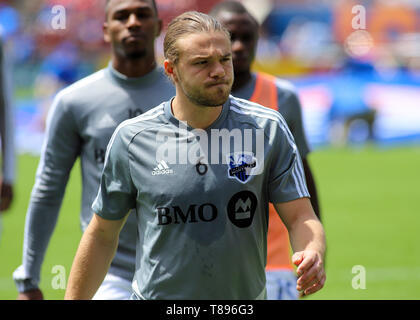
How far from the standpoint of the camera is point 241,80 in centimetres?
548

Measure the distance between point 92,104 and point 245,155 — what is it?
1.65 meters

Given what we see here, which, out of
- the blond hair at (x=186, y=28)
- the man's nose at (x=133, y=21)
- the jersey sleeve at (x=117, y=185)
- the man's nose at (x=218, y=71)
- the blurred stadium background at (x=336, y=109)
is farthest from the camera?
the blurred stadium background at (x=336, y=109)

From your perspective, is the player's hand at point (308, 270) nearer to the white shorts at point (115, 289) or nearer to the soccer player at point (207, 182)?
the soccer player at point (207, 182)

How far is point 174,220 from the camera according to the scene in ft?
11.8

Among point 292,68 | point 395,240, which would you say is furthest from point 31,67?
point 395,240

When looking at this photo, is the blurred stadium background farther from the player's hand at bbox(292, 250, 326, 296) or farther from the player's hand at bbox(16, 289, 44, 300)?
the player's hand at bbox(292, 250, 326, 296)

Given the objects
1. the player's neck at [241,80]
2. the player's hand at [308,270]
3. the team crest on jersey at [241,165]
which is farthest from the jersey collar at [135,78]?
the player's hand at [308,270]

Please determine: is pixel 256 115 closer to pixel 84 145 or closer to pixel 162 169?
pixel 162 169

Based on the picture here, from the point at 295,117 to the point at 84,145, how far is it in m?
1.38

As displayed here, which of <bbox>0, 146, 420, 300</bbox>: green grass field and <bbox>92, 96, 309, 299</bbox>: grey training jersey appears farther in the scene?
<bbox>0, 146, 420, 300</bbox>: green grass field

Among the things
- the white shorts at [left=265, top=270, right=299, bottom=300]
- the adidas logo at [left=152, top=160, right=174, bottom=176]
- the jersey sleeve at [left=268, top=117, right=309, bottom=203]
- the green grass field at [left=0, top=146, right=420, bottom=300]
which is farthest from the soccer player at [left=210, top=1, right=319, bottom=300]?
the green grass field at [left=0, top=146, right=420, bottom=300]

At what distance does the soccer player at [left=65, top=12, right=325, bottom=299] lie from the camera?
3559mm

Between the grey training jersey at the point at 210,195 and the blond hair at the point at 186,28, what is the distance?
32 centimetres

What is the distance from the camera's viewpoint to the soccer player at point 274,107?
17.7 feet
